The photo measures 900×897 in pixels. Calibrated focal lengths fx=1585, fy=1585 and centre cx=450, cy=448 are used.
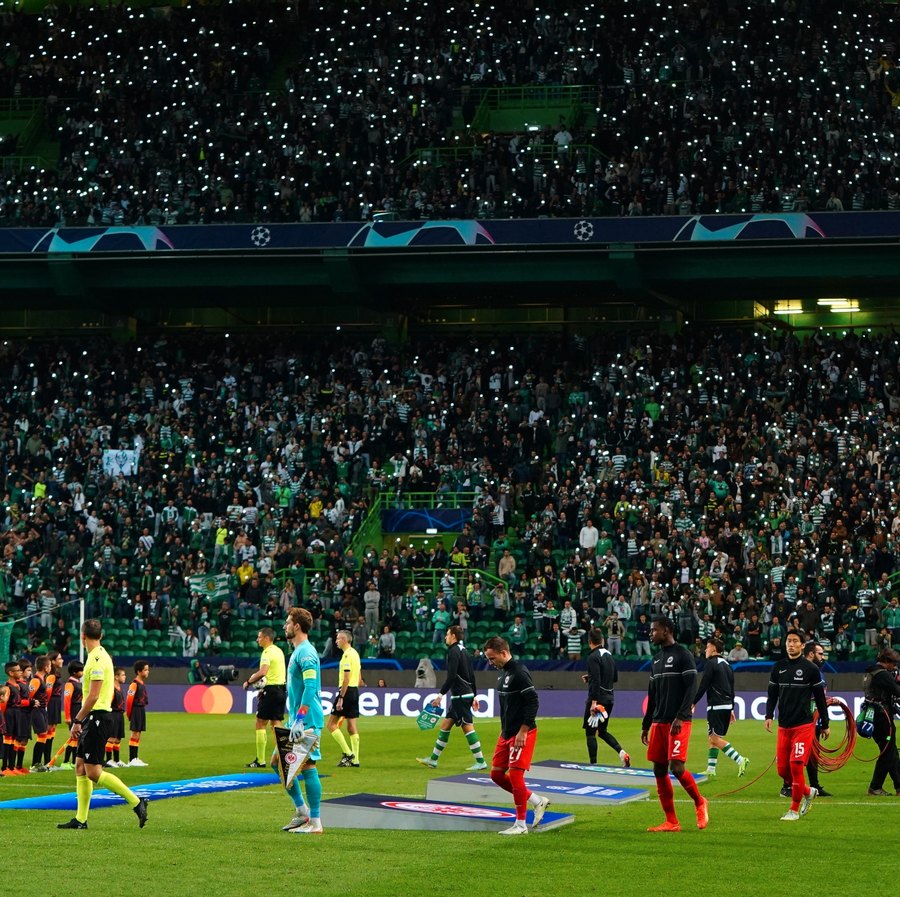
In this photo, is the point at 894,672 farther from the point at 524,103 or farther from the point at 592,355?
the point at 524,103

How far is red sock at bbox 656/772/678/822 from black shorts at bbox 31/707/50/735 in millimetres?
11013

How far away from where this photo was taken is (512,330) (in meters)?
54.8

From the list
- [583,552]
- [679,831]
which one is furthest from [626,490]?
[679,831]

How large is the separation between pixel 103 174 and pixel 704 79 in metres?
20.4

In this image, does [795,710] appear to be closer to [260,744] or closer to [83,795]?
[83,795]

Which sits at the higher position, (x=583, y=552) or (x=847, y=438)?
(x=847, y=438)

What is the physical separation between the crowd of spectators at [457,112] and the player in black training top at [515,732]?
1348 inches

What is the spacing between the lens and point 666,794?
15.9 metres

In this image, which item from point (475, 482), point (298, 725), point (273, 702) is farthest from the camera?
point (475, 482)

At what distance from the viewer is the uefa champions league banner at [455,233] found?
46.7 metres

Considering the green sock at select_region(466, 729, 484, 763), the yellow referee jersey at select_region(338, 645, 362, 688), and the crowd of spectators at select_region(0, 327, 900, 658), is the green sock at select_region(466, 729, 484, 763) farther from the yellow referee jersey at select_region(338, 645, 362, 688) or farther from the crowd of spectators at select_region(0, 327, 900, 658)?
the crowd of spectators at select_region(0, 327, 900, 658)

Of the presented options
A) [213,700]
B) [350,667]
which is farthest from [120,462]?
[350,667]

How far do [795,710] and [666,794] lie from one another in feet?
6.21

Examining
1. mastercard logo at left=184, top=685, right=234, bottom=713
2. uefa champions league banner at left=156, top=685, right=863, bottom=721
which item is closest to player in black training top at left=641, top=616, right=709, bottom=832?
uefa champions league banner at left=156, top=685, right=863, bottom=721
